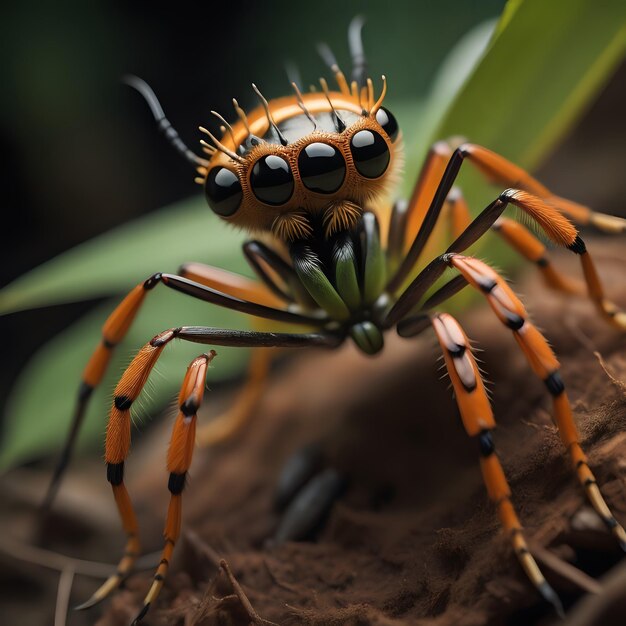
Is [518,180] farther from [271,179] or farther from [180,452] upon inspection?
[180,452]

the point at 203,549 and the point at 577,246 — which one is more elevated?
the point at 577,246

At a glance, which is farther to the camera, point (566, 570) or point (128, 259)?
point (128, 259)

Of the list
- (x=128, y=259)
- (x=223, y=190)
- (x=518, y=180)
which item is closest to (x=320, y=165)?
(x=223, y=190)

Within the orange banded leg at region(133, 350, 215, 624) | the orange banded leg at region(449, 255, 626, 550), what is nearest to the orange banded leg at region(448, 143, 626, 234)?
the orange banded leg at region(449, 255, 626, 550)

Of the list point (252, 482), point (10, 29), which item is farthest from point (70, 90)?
point (252, 482)

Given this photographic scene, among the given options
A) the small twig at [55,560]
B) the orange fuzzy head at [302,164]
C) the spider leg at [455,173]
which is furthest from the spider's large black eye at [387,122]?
the small twig at [55,560]

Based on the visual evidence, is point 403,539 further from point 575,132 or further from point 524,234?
point 575,132

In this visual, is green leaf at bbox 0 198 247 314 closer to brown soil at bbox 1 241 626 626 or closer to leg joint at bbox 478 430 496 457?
brown soil at bbox 1 241 626 626
